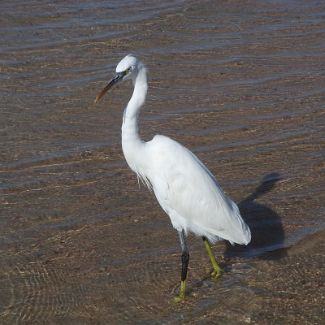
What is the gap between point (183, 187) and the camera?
5.73 metres

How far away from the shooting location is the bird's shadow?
6406 millimetres

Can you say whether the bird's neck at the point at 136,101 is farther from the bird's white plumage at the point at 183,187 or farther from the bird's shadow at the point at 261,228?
the bird's shadow at the point at 261,228

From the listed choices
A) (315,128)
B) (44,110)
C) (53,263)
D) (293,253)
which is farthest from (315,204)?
(44,110)

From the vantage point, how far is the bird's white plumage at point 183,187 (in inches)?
224

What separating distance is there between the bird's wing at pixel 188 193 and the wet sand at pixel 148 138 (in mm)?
463

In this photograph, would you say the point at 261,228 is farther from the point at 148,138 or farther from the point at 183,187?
the point at 148,138

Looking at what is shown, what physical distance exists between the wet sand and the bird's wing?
1.52ft

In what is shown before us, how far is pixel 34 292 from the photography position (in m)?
5.71

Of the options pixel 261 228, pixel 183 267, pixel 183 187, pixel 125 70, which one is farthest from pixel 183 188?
pixel 261 228

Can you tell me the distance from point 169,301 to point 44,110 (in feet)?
11.7

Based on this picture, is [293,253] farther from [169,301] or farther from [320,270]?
[169,301]

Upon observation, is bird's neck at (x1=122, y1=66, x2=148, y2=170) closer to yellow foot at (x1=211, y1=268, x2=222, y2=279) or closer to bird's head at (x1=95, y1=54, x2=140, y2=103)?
bird's head at (x1=95, y1=54, x2=140, y2=103)

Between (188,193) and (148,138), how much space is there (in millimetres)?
2478

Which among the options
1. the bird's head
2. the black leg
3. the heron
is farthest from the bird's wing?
the bird's head
